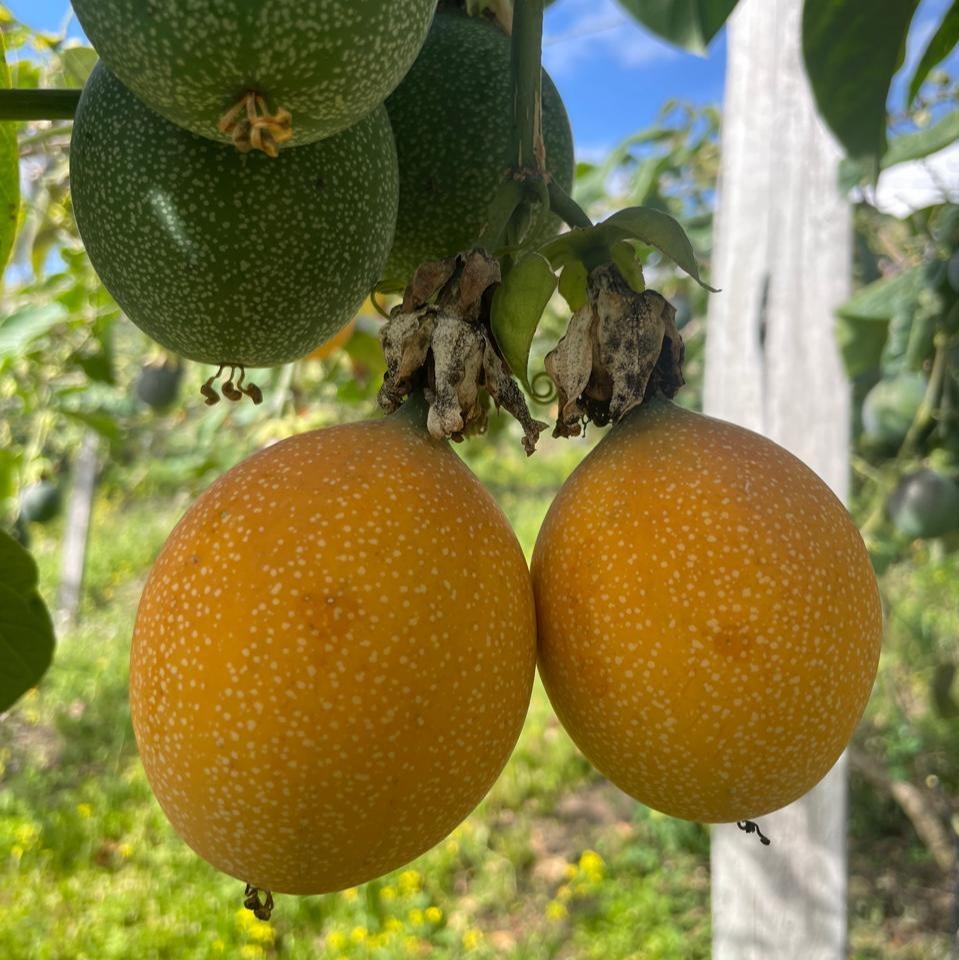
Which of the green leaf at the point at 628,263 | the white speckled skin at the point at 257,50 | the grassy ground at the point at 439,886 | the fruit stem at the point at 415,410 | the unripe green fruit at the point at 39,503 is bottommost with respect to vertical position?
the grassy ground at the point at 439,886

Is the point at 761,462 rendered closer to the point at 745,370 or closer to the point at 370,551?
the point at 370,551

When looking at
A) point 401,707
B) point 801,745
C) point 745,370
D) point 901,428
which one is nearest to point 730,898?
point 745,370

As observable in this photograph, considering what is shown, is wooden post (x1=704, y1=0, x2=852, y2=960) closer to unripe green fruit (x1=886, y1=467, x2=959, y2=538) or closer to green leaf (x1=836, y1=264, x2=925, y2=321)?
green leaf (x1=836, y1=264, x2=925, y2=321)

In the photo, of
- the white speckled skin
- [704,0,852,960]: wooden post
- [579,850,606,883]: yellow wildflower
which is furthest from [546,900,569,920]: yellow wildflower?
the white speckled skin

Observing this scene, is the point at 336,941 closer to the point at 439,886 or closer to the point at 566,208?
the point at 439,886

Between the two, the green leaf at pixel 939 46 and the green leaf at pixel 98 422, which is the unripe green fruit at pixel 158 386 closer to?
the green leaf at pixel 98 422

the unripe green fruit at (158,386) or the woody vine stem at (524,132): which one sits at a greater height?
the woody vine stem at (524,132)

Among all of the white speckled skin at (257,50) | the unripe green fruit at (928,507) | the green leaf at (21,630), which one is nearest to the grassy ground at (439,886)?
the unripe green fruit at (928,507)
